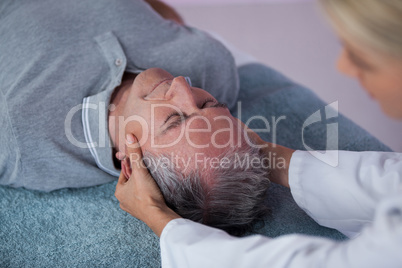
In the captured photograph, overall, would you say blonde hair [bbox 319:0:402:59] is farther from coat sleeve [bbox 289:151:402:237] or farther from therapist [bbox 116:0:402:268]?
coat sleeve [bbox 289:151:402:237]

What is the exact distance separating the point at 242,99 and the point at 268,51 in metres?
1.39

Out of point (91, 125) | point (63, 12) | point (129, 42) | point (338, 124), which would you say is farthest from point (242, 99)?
point (63, 12)

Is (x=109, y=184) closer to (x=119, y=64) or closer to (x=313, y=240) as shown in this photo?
(x=119, y=64)

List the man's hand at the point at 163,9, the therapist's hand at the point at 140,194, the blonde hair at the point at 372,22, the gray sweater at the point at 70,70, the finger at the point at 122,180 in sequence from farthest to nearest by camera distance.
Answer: the man's hand at the point at 163,9
the gray sweater at the point at 70,70
the finger at the point at 122,180
the therapist's hand at the point at 140,194
the blonde hair at the point at 372,22

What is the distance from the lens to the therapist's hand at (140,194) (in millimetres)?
991

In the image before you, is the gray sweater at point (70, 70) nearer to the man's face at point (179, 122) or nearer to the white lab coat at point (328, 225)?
the man's face at point (179, 122)

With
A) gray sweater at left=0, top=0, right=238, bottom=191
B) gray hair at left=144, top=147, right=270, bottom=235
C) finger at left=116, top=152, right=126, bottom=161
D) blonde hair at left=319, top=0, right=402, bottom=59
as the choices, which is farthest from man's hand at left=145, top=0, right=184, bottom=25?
blonde hair at left=319, top=0, right=402, bottom=59

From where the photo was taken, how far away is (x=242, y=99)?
171 cm

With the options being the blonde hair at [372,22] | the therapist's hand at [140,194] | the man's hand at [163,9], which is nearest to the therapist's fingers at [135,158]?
the therapist's hand at [140,194]

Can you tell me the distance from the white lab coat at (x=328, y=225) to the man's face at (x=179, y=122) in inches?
8.4

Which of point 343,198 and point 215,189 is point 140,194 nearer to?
point 215,189

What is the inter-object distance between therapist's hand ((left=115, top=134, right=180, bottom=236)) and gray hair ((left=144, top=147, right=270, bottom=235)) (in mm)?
28

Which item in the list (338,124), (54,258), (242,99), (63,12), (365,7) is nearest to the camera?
(365,7)

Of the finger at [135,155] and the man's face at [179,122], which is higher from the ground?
the man's face at [179,122]
